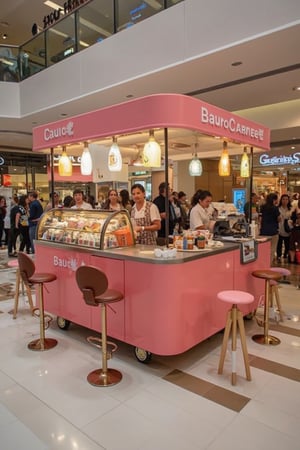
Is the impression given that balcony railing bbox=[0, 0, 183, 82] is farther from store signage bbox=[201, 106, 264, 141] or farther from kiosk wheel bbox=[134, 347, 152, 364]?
kiosk wheel bbox=[134, 347, 152, 364]

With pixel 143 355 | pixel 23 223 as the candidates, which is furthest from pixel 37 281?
pixel 23 223

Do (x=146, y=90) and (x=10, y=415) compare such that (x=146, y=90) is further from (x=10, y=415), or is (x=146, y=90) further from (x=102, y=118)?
(x=10, y=415)

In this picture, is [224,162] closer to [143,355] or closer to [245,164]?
[245,164]

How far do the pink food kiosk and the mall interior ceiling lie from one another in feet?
3.63

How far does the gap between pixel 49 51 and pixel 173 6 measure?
12.0ft

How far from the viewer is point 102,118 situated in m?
3.48

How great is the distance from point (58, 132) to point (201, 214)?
2067 mm

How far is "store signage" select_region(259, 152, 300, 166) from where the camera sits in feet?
32.3

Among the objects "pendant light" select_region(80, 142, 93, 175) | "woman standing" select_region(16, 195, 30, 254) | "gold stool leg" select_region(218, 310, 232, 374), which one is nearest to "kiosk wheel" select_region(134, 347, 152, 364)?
"gold stool leg" select_region(218, 310, 232, 374)

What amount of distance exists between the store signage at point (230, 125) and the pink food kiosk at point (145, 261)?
1 cm

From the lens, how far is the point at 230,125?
372 cm

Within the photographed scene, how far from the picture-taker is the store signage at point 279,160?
984 cm

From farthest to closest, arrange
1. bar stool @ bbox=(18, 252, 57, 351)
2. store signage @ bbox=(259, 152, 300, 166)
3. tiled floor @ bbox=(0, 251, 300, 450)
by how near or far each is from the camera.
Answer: store signage @ bbox=(259, 152, 300, 166) → bar stool @ bbox=(18, 252, 57, 351) → tiled floor @ bbox=(0, 251, 300, 450)

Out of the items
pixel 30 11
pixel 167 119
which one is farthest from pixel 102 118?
pixel 30 11
